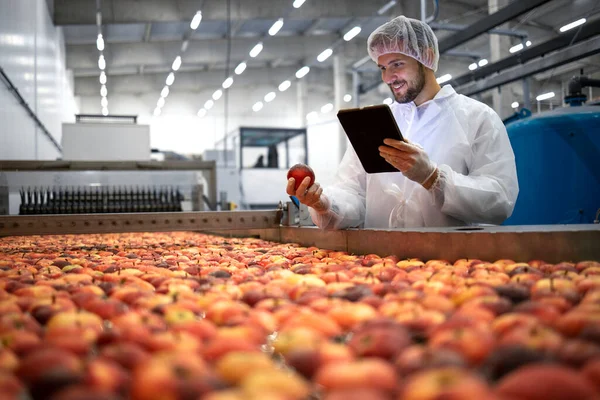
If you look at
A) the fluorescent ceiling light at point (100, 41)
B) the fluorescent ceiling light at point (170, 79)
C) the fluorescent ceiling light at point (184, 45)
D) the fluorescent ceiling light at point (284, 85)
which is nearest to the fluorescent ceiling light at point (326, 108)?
the fluorescent ceiling light at point (284, 85)

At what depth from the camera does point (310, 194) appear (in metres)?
2.75

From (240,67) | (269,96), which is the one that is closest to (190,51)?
(240,67)

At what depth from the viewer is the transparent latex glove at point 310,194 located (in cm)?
267

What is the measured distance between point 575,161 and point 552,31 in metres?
11.7

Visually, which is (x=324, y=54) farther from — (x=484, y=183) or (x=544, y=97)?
(x=484, y=183)

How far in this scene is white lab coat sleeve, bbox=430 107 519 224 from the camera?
8.65 feet

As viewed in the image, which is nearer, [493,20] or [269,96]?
[493,20]

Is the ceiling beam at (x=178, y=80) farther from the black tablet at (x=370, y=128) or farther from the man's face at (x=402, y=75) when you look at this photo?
the black tablet at (x=370, y=128)

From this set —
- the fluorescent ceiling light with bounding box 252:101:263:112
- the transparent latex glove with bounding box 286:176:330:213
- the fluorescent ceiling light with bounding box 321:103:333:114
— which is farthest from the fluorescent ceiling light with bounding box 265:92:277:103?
the transparent latex glove with bounding box 286:176:330:213

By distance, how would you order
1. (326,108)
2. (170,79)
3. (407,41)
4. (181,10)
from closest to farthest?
(407,41), (181,10), (170,79), (326,108)

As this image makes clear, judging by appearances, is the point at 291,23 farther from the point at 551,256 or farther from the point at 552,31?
the point at 551,256

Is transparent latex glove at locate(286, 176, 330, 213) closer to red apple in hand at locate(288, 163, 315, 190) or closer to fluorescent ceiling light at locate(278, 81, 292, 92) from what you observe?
red apple in hand at locate(288, 163, 315, 190)

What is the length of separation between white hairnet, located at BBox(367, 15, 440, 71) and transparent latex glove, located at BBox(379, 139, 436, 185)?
2.85 ft

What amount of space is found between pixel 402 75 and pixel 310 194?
36.5 inches
